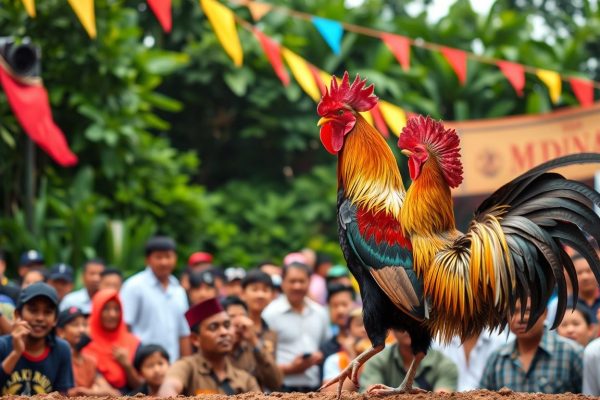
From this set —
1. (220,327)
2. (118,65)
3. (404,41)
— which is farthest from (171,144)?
(220,327)

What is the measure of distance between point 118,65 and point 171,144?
568 cm

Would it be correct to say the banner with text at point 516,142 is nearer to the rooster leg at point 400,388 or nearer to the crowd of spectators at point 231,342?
the crowd of spectators at point 231,342

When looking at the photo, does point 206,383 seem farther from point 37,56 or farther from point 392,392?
point 37,56

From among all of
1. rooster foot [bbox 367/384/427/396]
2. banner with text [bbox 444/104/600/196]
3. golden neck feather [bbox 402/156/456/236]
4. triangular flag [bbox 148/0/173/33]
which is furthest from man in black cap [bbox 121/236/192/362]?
banner with text [bbox 444/104/600/196]

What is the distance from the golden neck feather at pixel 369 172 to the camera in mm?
5738

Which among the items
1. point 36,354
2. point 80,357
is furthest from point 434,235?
point 80,357

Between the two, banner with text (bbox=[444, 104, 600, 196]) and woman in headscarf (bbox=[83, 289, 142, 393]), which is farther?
banner with text (bbox=[444, 104, 600, 196])

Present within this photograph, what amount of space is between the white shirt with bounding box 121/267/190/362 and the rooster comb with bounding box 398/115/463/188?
4183mm

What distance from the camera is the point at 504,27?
66.0ft

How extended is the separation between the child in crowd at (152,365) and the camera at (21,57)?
4.69 meters

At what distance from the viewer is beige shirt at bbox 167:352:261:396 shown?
7160 millimetres

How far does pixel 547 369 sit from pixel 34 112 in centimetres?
666

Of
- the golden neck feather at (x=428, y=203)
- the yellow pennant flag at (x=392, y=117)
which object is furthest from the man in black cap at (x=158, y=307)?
the golden neck feather at (x=428, y=203)

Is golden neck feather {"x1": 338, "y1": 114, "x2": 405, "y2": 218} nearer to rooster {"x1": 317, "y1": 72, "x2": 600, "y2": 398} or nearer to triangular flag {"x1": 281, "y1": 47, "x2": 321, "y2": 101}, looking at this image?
rooster {"x1": 317, "y1": 72, "x2": 600, "y2": 398}
